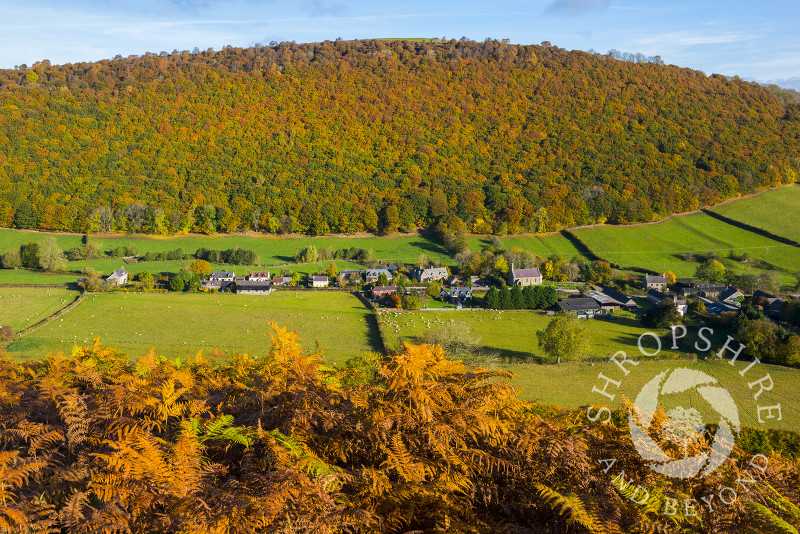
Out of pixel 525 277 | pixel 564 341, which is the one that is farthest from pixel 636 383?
pixel 525 277

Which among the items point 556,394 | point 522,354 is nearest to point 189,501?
point 556,394

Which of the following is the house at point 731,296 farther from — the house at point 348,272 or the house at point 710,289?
the house at point 348,272

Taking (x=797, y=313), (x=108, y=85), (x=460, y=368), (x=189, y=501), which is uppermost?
(x=108, y=85)

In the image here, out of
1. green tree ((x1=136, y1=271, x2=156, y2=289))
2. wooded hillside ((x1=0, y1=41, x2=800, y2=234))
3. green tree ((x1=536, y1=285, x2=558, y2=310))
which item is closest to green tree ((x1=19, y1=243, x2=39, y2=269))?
wooded hillside ((x1=0, y1=41, x2=800, y2=234))

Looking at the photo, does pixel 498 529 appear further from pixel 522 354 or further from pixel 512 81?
pixel 512 81

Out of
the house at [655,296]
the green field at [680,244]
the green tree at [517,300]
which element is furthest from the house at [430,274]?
the green field at [680,244]

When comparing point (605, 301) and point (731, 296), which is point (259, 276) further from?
point (731, 296)
